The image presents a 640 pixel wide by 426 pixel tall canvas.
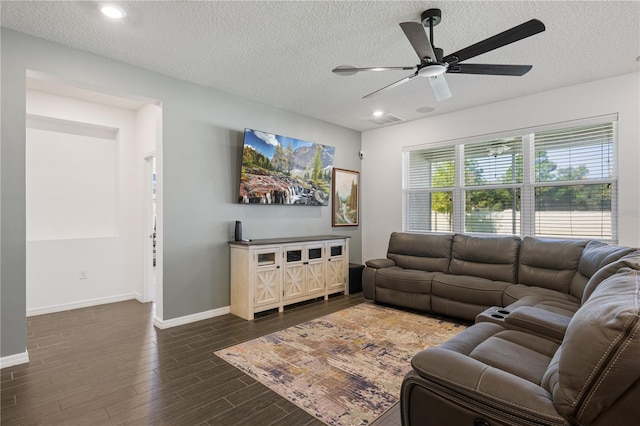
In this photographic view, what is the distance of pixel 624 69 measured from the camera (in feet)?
11.7

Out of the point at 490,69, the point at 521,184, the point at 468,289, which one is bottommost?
the point at 468,289

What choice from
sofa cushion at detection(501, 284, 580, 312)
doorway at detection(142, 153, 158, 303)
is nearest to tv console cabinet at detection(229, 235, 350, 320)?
doorway at detection(142, 153, 158, 303)

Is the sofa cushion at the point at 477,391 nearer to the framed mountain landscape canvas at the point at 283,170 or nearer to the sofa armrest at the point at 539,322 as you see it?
the sofa armrest at the point at 539,322

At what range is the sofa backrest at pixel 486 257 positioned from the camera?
12.9 feet

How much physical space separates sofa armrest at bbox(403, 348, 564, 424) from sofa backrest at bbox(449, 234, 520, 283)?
9.46ft

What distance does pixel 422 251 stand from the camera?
473 centimetres

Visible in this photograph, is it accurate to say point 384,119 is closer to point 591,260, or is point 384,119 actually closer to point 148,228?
point 591,260

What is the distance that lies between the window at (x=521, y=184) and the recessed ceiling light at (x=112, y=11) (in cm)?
441

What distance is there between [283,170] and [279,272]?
1494 millimetres

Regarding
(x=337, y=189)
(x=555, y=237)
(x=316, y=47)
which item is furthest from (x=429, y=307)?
(x=316, y=47)

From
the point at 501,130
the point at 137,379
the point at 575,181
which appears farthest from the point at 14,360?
the point at 575,181

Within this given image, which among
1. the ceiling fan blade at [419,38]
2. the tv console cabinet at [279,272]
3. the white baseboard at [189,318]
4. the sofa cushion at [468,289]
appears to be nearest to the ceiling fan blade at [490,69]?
the ceiling fan blade at [419,38]

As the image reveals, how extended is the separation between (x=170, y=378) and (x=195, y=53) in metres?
2.97

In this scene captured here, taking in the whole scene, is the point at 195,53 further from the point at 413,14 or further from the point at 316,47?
the point at 413,14
